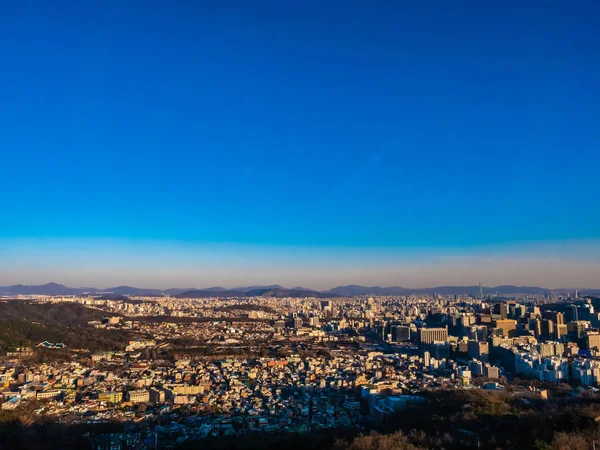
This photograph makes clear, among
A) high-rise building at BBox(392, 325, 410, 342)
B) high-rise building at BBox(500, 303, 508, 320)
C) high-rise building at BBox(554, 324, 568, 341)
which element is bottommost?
high-rise building at BBox(392, 325, 410, 342)

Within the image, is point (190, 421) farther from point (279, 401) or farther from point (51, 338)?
point (51, 338)

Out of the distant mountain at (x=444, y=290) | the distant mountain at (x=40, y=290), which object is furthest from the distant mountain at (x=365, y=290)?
the distant mountain at (x=40, y=290)

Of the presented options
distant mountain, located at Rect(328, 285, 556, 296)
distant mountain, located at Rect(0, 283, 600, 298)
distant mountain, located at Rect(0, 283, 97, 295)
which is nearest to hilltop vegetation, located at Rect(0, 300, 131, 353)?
distant mountain, located at Rect(0, 283, 600, 298)

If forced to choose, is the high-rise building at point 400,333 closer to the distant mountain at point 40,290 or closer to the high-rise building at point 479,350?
the high-rise building at point 479,350

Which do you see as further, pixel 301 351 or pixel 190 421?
pixel 301 351

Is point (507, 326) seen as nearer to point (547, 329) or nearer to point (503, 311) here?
point (547, 329)

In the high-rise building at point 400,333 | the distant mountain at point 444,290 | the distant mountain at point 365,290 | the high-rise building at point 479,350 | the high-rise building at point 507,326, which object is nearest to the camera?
the high-rise building at point 479,350

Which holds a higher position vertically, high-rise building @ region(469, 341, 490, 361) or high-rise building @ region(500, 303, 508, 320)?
high-rise building @ region(500, 303, 508, 320)

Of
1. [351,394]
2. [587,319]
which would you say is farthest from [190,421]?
[587,319]

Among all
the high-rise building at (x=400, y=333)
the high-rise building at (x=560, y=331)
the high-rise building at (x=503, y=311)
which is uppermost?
the high-rise building at (x=503, y=311)

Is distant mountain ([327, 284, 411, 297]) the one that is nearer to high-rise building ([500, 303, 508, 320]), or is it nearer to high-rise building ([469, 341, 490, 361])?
high-rise building ([500, 303, 508, 320])

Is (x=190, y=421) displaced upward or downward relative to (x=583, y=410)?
downward
